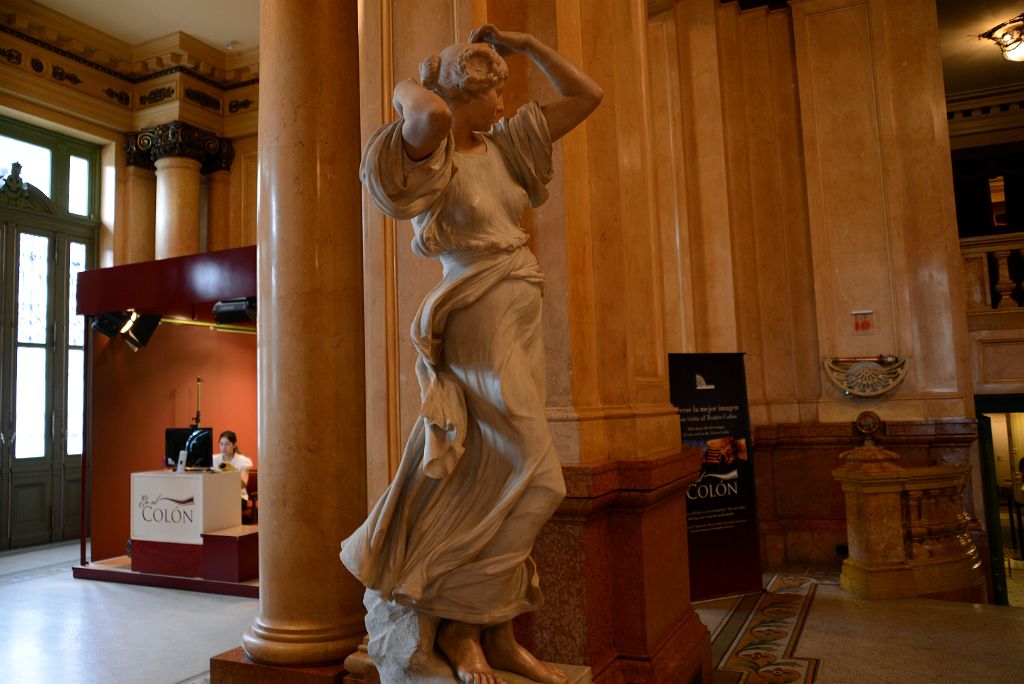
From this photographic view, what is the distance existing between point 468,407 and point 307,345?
5.39ft

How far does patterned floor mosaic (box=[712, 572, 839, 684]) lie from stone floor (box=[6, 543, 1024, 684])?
0.15ft

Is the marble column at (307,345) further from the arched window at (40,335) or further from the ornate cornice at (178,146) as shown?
the ornate cornice at (178,146)

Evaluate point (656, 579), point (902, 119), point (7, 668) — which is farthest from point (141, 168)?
point (656, 579)

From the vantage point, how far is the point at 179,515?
712 cm

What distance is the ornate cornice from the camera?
1058 centimetres

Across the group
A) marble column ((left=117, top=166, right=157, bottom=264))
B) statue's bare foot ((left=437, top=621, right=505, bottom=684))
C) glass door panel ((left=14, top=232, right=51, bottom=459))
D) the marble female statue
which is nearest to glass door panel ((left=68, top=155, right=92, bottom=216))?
marble column ((left=117, top=166, right=157, bottom=264))

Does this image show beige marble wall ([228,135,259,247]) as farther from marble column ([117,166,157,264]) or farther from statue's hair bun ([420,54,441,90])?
statue's hair bun ([420,54,441,90])

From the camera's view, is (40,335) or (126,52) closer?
(40,335)

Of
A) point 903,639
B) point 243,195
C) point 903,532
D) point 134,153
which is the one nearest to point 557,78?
point 903,639

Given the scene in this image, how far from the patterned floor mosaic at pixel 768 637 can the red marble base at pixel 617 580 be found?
1.73ft

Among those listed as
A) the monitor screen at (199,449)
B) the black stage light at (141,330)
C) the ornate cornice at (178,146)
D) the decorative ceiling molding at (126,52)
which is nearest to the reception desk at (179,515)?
the monitor screen at (199,449)

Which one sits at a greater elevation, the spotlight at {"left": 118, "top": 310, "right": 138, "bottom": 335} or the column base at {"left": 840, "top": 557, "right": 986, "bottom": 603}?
the spotlight at {"left": 118, "top": 310, "right": 138, "bottom": 335}

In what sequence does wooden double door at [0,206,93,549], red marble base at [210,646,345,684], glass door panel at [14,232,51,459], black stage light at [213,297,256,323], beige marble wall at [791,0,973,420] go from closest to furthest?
red marble base at [210,646,345,684], beige marble wall at [791,0,973,420], black stage light at [213,297,256,323], wooden double door at [0,206,93,549], glass door panel at [14,232,51,459]

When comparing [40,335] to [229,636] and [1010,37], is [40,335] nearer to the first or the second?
[229,636]
